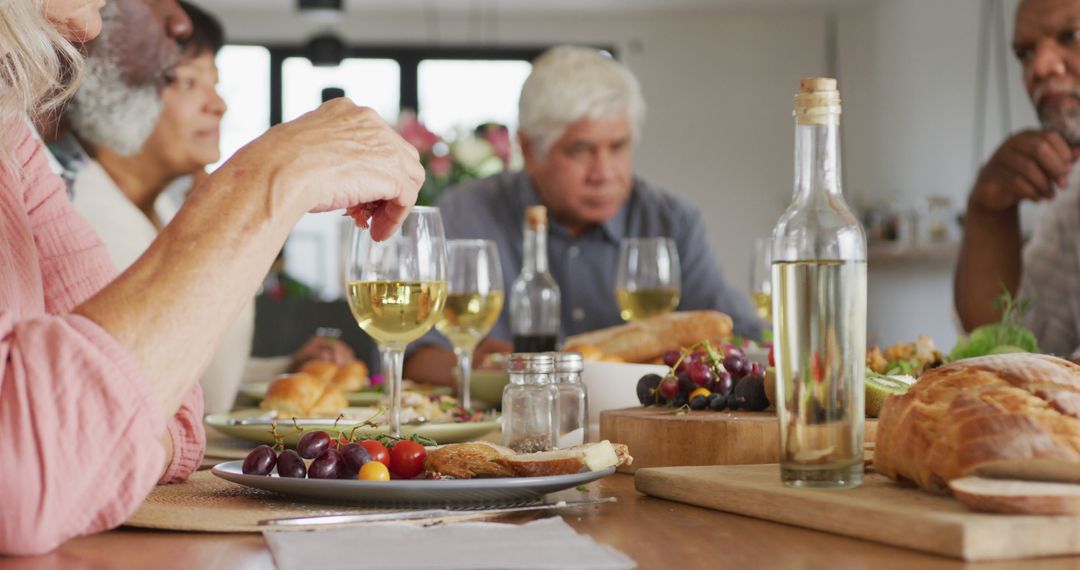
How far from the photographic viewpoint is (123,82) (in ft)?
7.54

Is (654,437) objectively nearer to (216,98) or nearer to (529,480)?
(529,480)

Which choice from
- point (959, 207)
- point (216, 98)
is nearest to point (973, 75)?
point (959, 207)

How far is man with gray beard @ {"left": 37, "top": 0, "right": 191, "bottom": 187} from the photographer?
2254 millimetres

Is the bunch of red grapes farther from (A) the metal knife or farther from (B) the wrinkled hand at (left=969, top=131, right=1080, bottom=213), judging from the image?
(B) the wrinkled hand at (left=969, top=131, right=1080, bottom=213)

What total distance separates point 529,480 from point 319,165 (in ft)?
0.90

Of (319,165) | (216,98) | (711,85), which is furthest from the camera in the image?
(711,85)

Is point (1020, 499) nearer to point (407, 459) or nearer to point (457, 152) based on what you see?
point (407, 459)

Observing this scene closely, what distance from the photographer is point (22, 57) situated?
1.02 m

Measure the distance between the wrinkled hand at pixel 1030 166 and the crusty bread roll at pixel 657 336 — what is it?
0.94m

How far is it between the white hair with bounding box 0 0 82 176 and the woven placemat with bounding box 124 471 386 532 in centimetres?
35

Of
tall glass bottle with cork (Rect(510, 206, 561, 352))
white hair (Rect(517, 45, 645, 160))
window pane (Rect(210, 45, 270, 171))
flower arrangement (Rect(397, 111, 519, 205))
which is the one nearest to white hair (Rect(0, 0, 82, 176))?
tall glass bottle with cork (Rect(510, 206, 561, 352))

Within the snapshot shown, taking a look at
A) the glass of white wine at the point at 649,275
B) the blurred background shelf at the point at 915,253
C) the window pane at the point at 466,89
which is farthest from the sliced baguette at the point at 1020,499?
the window pane at the point at 466,89

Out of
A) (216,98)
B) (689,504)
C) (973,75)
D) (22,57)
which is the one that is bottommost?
(689,504)

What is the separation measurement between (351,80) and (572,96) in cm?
586
